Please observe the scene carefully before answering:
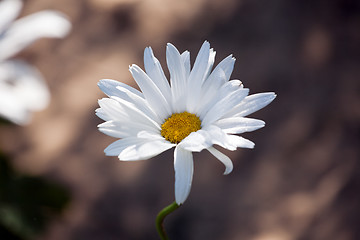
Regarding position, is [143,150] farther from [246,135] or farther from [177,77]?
[246,135]

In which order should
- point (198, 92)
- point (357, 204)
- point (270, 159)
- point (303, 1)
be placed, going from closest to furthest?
point (198, 92) < point (357, 204) < point (270, 159) < point (303, 1)

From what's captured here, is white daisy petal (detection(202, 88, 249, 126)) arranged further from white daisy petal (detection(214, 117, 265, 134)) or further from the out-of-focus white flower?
the out-of-focus white flower

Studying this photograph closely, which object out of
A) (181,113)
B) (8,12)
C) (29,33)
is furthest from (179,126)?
(8,12)

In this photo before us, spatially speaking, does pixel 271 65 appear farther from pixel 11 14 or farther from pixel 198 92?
pixel 198 92

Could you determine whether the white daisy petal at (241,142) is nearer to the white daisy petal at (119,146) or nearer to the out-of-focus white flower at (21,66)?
the white daisy petal at (119,146)

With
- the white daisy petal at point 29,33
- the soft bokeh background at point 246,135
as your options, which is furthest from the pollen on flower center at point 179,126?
the soft bokeh background at point 246,135

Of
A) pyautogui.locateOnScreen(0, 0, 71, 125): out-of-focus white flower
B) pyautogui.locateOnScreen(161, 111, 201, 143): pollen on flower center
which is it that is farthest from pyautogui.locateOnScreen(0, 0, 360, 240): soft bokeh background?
pyautogui.locateOnScreen(161, 111, 201, 143): pollen on flower center

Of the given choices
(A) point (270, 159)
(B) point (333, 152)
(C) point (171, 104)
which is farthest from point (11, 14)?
(B) point (333, 152)
